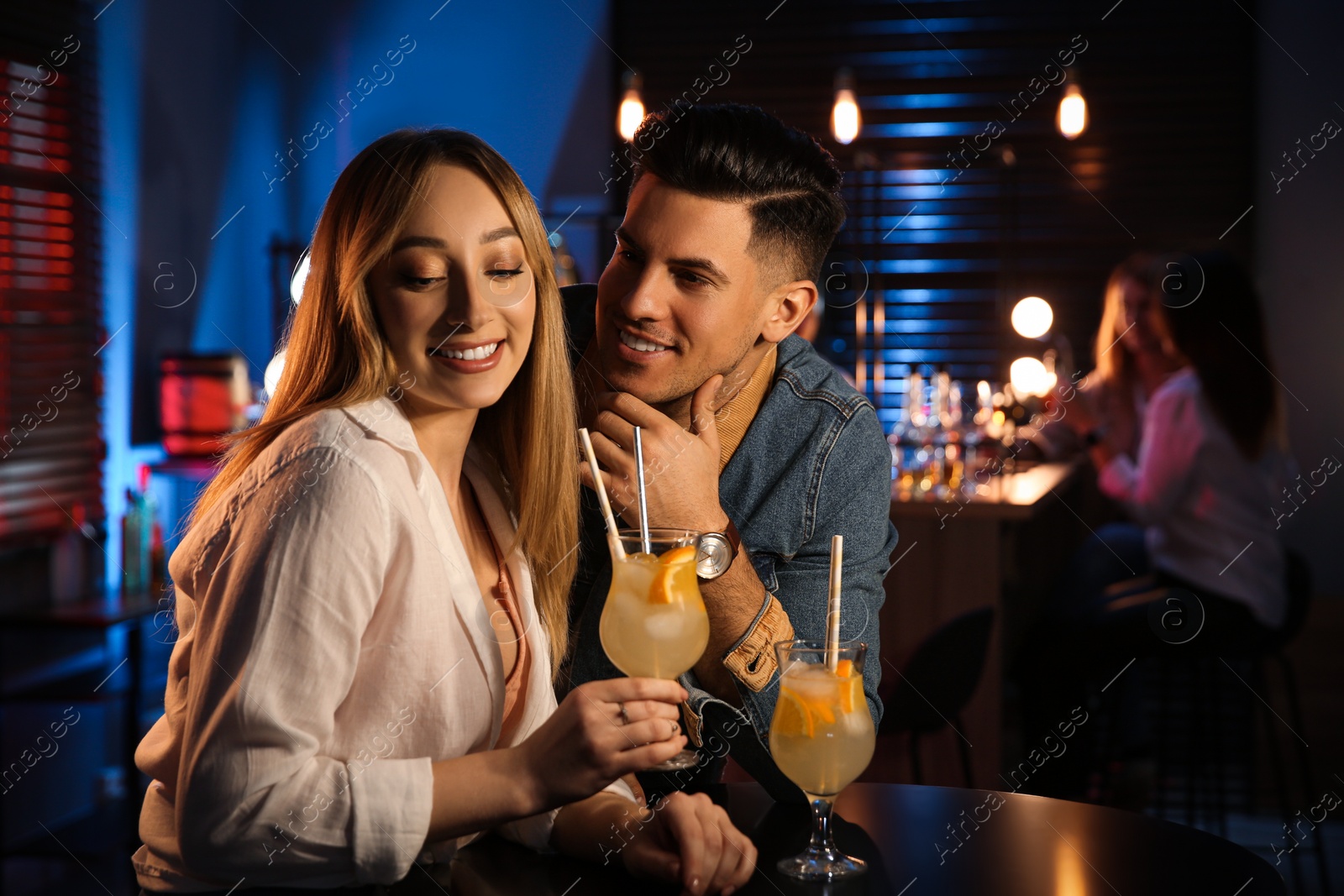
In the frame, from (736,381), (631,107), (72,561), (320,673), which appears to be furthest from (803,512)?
(72,561)

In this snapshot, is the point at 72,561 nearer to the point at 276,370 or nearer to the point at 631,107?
the point at 631,107

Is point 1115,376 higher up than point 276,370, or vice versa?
point 1115,376

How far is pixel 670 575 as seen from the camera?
1324mm

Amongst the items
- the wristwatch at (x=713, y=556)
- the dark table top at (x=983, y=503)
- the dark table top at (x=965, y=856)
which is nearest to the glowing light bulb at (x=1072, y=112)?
the dark table top at (x=983, y=503)

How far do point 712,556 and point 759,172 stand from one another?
2.44 feet

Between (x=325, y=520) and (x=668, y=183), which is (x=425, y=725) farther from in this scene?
(x=668, y=183)

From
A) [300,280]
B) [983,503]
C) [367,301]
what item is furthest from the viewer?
[983,503]

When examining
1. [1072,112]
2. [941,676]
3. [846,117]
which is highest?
[1072,112]

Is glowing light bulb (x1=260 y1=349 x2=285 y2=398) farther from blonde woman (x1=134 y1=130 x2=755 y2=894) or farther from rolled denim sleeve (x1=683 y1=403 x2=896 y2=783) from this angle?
rolled denim sleeve (x1=683 y1=403 x2=896 y2=783)

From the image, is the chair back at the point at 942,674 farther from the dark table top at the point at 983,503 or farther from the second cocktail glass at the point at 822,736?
the second cocktail glass at the point at 822,736

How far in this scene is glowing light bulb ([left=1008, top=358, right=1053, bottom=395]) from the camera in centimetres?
519

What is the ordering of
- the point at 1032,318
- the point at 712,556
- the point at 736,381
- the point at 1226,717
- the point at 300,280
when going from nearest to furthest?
the point at 712,556, the point at 300,280, the point at 736,381, the point at 1226,717, the point at 1032,318

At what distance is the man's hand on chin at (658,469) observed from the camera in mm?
1688

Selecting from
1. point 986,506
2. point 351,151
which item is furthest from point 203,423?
point 986,506
